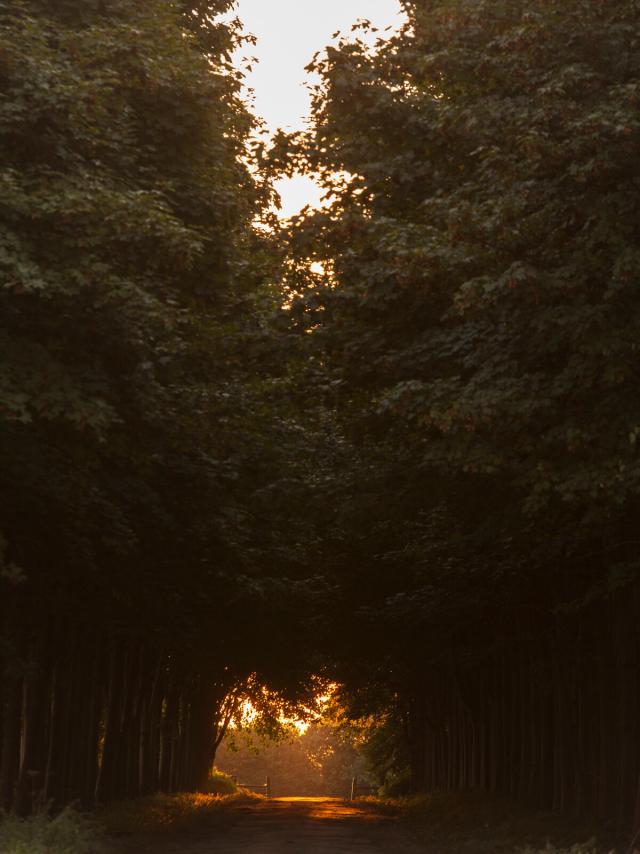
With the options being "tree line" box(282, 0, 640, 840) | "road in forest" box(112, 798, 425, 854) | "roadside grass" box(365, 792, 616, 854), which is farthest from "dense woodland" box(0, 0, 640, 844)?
"road in forest" box(112, 798, 425, 854)

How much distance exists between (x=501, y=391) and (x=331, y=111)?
587cm

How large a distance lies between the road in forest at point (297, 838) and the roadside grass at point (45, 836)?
3500mm

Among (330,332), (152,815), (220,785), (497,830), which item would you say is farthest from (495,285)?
(220,785)

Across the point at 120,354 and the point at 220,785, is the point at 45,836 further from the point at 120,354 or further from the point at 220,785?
the point at 220,785

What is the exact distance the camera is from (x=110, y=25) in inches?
781

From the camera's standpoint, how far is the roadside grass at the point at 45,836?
16469mm

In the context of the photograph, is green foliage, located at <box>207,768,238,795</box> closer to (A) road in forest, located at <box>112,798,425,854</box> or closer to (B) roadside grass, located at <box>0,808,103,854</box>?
(A) road in forest, located at <box>112,798,425,854</box>

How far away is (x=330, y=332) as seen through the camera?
19359 mm

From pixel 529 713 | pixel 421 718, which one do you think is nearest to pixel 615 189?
pixel 529 713

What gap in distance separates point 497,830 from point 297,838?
4529 millimetres

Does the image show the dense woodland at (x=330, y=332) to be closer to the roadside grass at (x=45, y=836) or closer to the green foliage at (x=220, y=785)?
the roadside grass at (x=45, y=836)

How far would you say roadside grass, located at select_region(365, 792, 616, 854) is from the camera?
72.5ft

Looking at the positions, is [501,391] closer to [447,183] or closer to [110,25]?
[447,183]

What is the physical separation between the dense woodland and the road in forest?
364 cm
